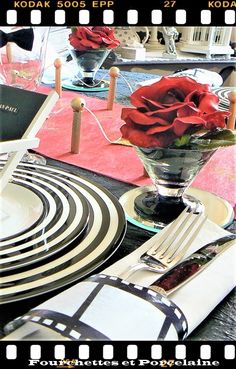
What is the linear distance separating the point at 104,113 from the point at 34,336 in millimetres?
772

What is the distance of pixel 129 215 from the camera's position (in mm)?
532

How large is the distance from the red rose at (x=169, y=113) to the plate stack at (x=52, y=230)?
8cm

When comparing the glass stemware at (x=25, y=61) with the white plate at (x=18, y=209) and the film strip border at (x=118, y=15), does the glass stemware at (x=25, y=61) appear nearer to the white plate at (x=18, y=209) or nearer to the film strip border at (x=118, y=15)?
the film strip border at (x=118, y=15)

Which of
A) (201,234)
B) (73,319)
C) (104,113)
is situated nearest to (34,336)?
(73,319)

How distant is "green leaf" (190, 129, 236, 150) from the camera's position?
0.48 meters

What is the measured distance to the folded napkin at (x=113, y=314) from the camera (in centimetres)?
30

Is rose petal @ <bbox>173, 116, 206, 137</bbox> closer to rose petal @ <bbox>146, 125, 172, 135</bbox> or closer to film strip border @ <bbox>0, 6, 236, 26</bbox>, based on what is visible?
rose petal @ <bbox>146, 125, 172, 135</bbox>

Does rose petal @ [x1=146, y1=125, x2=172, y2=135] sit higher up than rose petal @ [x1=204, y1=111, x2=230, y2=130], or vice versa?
rose petal @ [x1=204, y1=111, x2=230, y2=130]

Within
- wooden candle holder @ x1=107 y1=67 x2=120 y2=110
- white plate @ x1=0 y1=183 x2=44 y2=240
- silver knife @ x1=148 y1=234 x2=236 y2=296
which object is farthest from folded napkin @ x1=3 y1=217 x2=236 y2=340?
wooden candle holder @ x1=107 y1=67 x2=120 y2=110

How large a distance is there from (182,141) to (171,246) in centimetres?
12

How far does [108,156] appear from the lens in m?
0.77

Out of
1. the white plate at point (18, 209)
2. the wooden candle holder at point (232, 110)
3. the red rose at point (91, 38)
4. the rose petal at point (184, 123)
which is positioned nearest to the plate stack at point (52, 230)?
the white plate at point (18, 209)
